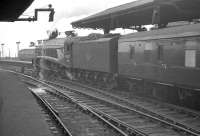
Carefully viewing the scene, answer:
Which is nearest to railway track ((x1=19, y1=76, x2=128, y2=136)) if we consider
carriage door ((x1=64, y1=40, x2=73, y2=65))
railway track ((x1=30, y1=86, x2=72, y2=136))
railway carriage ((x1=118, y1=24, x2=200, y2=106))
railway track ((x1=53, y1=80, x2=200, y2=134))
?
railway track ((x1=30, y1=86, x2=72, y2=136))

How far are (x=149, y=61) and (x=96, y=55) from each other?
22.2 feet

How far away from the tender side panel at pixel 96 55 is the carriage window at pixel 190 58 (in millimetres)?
7689

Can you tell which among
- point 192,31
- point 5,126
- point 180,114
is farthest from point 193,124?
point 5,126

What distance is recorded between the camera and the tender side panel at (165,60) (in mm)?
12219

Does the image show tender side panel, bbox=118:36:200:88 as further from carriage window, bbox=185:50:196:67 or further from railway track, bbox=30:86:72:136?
railway track, bbox=30:86:72:136

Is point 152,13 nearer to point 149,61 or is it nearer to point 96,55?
point 96,55

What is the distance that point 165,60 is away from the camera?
14.0m

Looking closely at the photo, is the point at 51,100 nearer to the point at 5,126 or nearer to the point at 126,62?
the point at 126,62

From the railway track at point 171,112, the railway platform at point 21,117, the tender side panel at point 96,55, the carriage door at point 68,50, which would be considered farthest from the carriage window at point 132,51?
the carriage door at point 68,50

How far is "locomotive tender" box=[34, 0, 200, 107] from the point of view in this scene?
12.6 meters

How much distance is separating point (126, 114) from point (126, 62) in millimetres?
5355

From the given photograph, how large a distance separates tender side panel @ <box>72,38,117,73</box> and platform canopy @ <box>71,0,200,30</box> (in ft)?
9.43

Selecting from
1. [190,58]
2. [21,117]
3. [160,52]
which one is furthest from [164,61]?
[21,117]

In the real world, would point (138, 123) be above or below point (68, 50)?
below
